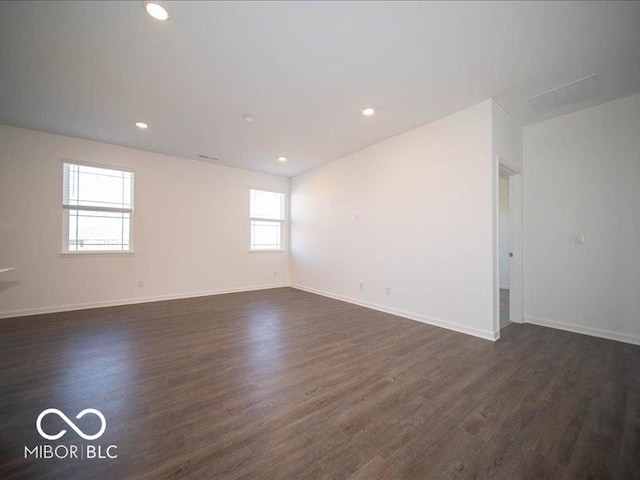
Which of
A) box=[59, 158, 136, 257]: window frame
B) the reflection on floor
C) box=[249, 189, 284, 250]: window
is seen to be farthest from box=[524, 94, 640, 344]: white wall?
box=[59, 158, 136, 257]: window frame

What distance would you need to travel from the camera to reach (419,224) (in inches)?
147

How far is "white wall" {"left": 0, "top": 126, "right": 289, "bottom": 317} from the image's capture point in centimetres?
382

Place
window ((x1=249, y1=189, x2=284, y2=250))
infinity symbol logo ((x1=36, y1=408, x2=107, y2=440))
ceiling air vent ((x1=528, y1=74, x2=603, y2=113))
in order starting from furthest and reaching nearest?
window ((x1=249, y1=189, x2=284, y2=250))
ceiling air vent ((x1=528, y1=74, x2=603, y2=113))
infinity symbol logo ((x1=36, y1=408, x2=107, y2=440))

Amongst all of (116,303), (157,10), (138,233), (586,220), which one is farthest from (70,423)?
(586,220)

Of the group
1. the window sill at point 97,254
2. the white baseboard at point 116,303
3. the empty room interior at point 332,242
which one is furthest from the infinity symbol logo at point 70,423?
the window sill at point 97,254

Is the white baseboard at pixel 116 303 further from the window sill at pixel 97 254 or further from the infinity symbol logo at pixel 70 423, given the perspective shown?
the infinity symbol logo at pixel 70 423

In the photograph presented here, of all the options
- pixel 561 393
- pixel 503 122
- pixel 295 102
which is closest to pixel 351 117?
pixel 295 102

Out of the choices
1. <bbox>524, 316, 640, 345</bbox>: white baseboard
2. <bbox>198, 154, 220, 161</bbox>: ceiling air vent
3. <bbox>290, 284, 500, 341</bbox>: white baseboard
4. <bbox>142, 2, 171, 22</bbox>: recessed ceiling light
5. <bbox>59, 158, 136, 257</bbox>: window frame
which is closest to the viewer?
<bbox>142, 2, 171, 22</bbox>: recessed ceiling light

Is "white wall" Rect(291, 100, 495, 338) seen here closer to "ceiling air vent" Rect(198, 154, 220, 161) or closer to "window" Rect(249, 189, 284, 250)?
"window" Rect(249, 189, 284, 250)

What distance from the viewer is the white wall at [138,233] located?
3820 mm

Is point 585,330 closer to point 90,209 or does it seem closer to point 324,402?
point 324,402

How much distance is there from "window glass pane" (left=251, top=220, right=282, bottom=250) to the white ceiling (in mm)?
2937

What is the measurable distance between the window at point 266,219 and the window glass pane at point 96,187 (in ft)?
7.93

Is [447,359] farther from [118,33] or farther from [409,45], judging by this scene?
[118,33]
